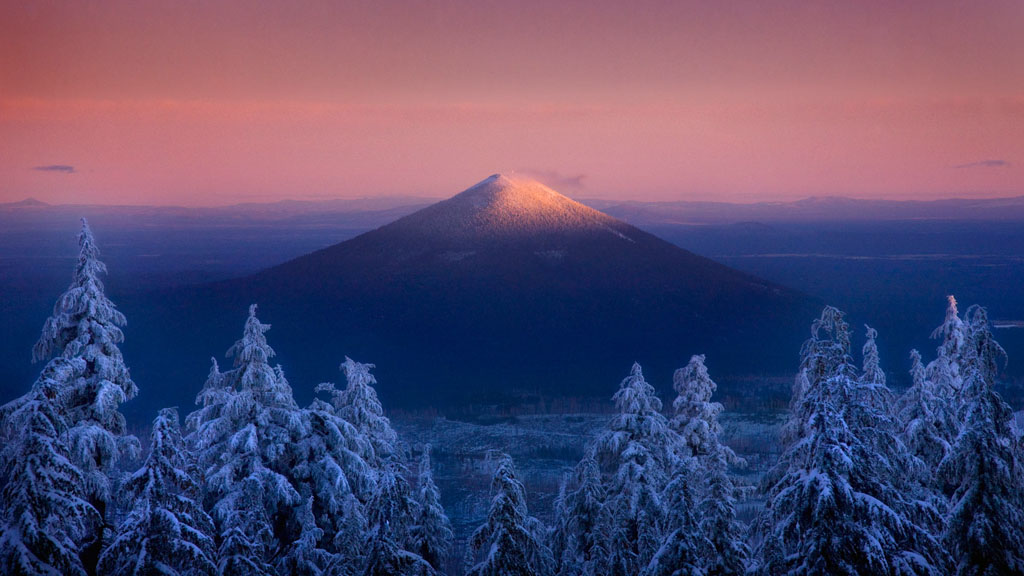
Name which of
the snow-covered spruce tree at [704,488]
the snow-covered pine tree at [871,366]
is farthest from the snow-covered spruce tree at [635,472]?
the snow-covered pine tree at [871,366]

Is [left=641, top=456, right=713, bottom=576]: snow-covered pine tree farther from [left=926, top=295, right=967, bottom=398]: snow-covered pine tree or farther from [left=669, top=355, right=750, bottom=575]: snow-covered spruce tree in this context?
[left=926, top=295, right=967, bottom=398]: snow-covered pine tree

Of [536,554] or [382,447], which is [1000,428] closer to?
[536,554]

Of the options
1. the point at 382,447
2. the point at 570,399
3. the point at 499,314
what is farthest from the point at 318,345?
the point at 382,447

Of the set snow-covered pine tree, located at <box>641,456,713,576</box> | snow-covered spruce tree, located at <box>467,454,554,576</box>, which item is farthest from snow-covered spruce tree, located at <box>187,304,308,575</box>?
snow-covered pine tree, located at <box>641,456,713,576</box>

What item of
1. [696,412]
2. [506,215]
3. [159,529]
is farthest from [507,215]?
[159,529]

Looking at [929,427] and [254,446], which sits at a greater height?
[929,427]

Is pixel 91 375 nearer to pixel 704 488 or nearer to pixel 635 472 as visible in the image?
pixel 635 472
